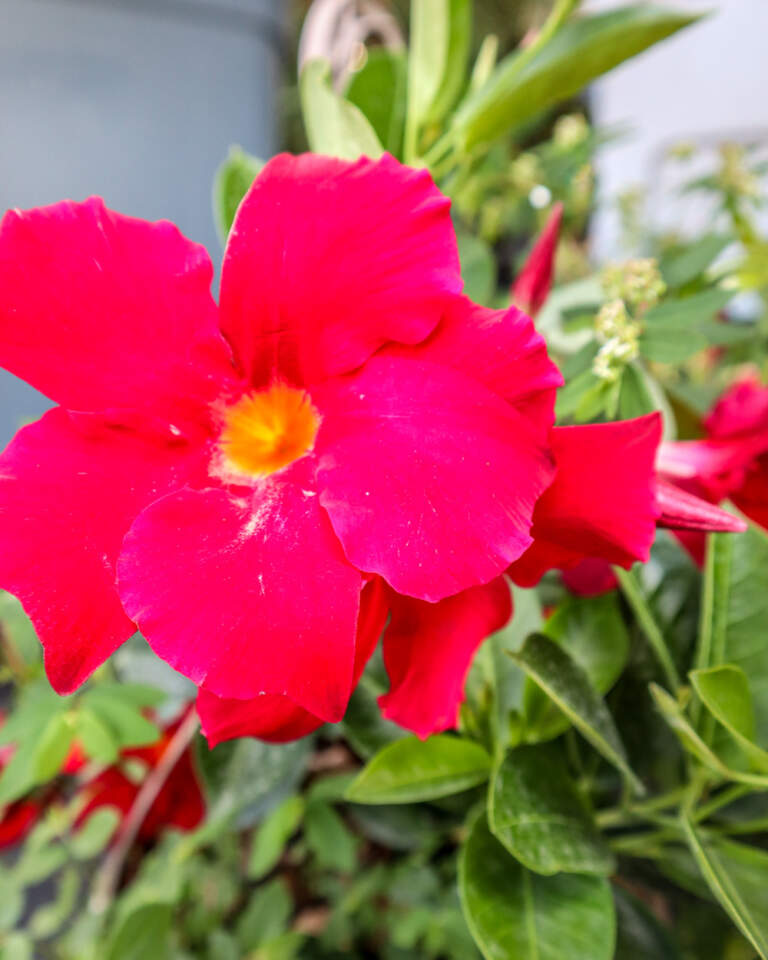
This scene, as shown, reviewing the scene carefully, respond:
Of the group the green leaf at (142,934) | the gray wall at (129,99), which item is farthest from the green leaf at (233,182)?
the gray wall at (129,99)

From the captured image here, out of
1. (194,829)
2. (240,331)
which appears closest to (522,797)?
(240,331)

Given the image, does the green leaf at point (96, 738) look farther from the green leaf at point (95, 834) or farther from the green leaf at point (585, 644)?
the green leaf at point (585, 644)

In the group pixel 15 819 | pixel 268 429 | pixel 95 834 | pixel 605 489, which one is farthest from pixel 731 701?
pixel 15 819

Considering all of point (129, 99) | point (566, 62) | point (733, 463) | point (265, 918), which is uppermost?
point (129, 99)

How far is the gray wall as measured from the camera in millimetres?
1346

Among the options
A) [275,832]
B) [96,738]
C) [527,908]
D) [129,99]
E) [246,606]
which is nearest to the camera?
[246,606]

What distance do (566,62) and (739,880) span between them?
0.44 metres

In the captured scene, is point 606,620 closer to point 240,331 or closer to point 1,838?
point 240,331

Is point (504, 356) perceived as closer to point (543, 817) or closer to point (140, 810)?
point (543, 817)

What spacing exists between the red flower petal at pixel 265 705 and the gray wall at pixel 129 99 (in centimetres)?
133

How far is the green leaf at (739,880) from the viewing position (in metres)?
0.28

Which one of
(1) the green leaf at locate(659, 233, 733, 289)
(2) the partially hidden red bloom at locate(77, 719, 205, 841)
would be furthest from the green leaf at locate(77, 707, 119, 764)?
(1) the green leaf at locate(659, 233, 733, 289)

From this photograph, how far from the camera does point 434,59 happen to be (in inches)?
15.3

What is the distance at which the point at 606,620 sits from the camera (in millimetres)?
394
